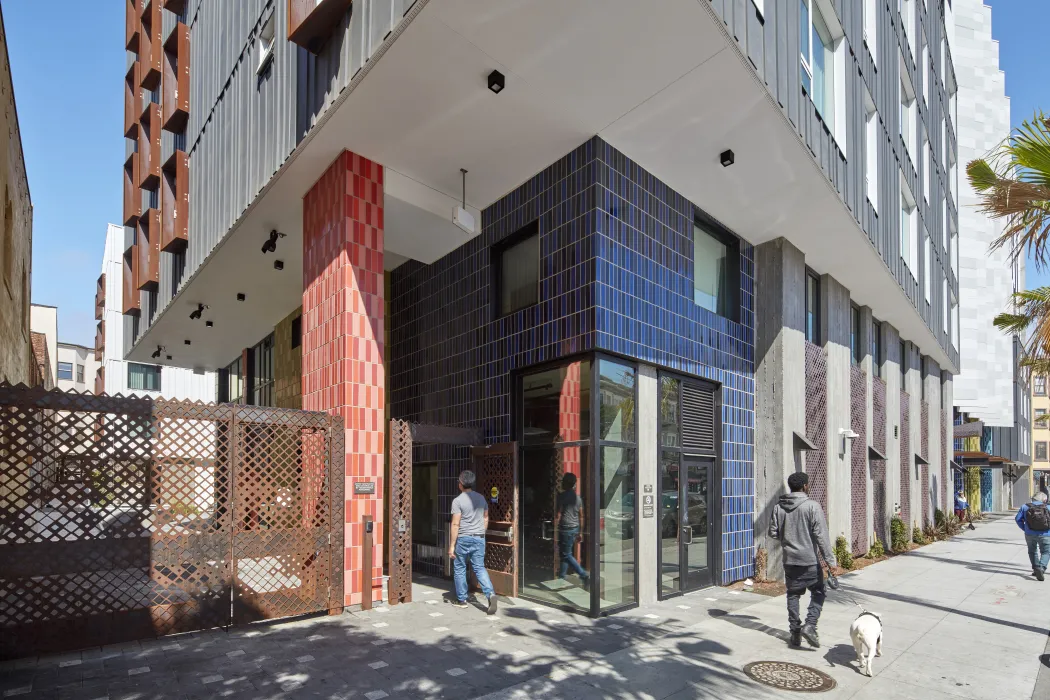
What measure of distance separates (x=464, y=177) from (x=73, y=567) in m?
6.63

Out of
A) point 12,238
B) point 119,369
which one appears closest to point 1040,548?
point 12,238

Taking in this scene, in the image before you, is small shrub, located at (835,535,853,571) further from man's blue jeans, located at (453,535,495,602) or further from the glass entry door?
man's blue jeans, located at (453,535,495,602)

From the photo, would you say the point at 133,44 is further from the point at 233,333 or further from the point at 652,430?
the point at 652,430

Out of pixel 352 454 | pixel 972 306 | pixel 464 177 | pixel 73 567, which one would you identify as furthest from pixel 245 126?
pixel 972 306

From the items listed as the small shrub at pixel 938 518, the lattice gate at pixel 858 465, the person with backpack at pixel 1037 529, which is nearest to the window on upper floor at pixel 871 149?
the lattice gate at pixel 858 465

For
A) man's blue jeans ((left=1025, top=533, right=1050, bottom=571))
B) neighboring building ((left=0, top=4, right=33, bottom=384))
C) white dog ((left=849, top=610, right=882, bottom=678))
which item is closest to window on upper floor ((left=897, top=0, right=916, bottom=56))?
man's blue jeans ((left=1025, top=533, right=1050, bottom=571))

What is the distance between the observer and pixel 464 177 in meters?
9.83

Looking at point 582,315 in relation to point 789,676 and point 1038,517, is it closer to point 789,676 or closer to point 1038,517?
point 789,676

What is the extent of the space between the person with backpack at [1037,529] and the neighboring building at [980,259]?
22.0 meters

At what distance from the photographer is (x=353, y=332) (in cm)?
868

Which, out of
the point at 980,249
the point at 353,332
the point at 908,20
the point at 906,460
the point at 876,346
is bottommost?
the point at 906,460

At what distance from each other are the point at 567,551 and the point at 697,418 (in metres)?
3.18

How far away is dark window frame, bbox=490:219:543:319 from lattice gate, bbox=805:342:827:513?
615 cm

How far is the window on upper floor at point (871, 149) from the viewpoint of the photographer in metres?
13.4
